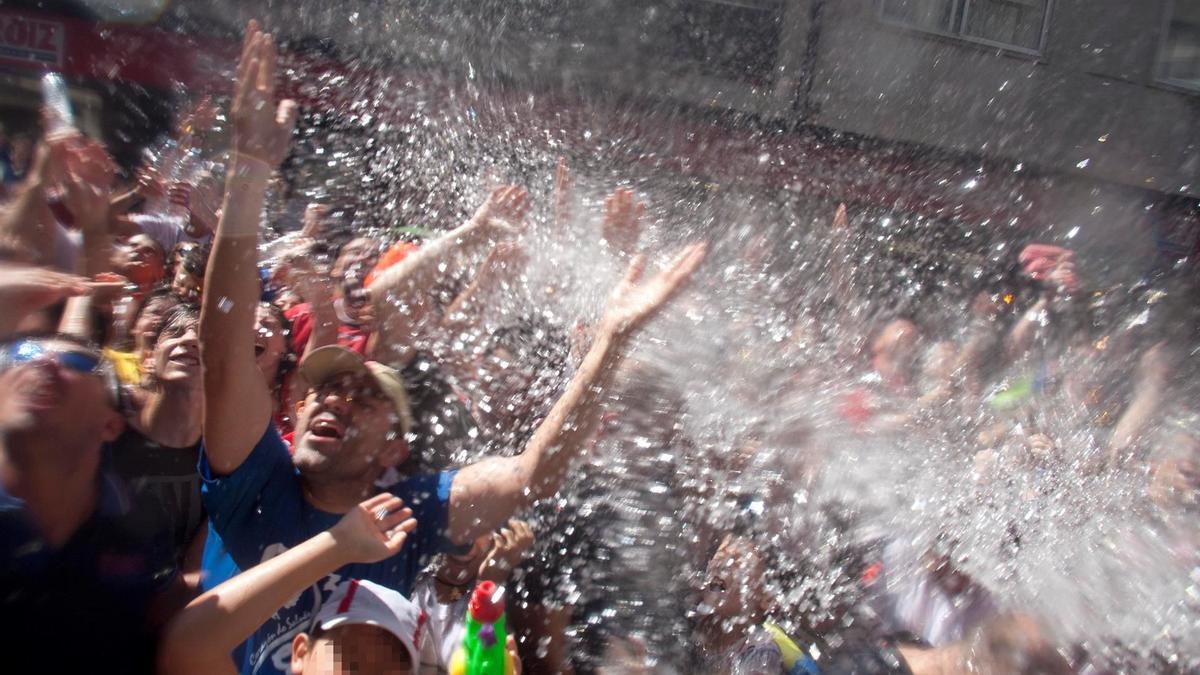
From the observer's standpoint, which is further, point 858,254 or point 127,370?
point 858,254

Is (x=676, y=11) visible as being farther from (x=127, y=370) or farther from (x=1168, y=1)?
(x=127, y=370)

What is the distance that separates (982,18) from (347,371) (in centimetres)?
658

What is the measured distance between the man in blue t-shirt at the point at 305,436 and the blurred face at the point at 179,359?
272mm

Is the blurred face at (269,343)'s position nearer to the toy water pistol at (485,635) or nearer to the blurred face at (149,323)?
the blurred face at (149,323)

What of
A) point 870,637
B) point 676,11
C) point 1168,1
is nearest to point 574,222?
point 870,637

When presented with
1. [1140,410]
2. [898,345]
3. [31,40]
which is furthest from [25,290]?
[31,40]

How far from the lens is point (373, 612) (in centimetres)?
132

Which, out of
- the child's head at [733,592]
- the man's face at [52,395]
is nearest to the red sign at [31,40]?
the man's face at [52,395]

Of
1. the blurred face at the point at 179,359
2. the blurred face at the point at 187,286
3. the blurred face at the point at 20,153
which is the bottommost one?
the blurred face at the point at 179,359

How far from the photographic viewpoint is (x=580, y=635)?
176 centimetres

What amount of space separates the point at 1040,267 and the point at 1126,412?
1.45 meters

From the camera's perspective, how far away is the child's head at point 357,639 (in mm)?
1280

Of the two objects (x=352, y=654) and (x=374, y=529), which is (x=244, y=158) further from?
(x=352, y=654)

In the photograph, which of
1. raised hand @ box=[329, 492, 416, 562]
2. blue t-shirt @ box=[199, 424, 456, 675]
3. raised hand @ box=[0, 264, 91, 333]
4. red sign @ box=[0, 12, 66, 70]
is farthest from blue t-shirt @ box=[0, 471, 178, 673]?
red sign @ box=[0, 12, 66, 70]
